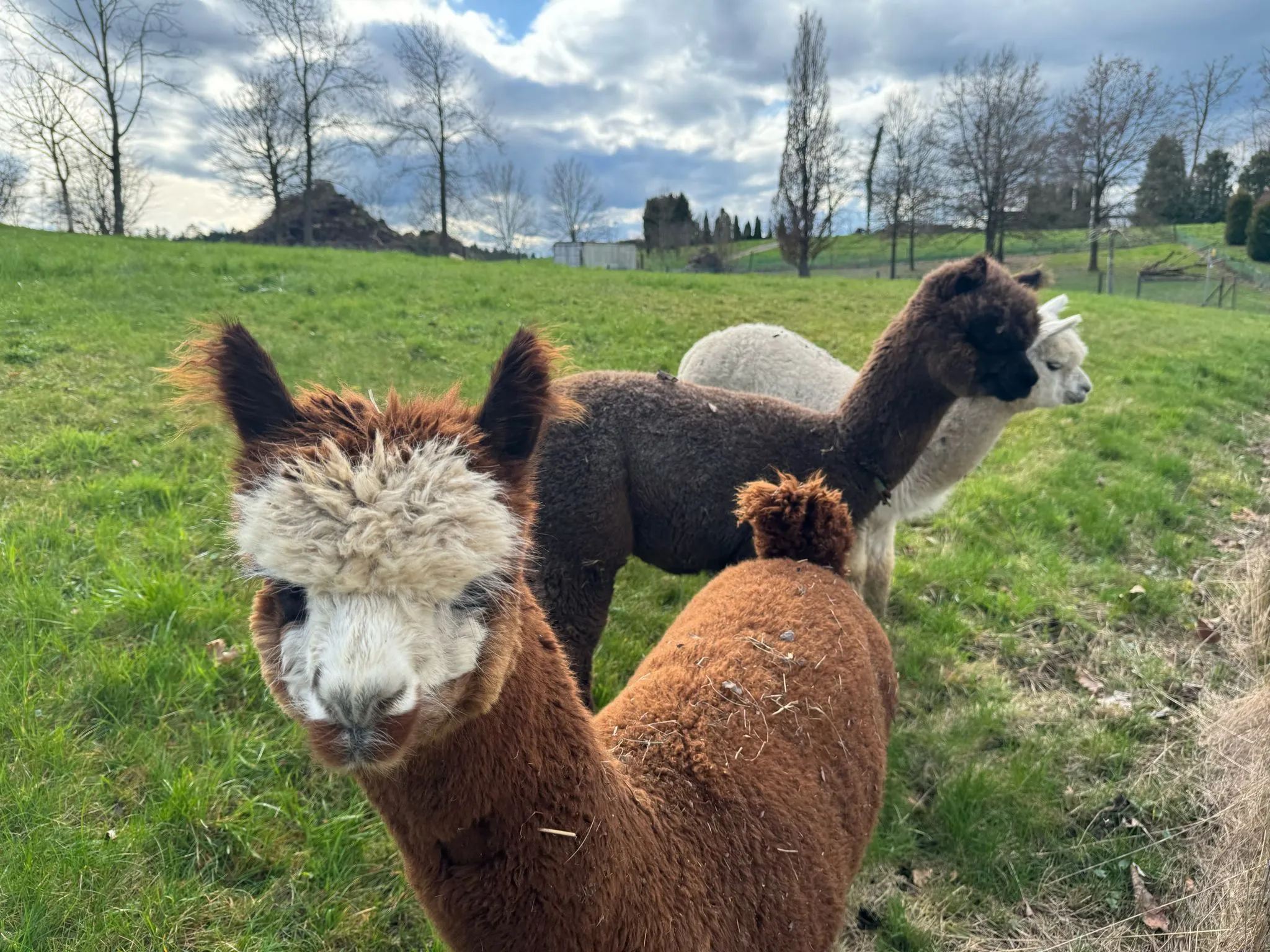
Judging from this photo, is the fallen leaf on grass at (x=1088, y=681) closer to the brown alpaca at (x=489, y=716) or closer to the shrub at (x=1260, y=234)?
the brown alpaca at (x=489, y=716)

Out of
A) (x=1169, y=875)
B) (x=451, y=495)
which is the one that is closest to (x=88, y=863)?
(x=451, y=495)

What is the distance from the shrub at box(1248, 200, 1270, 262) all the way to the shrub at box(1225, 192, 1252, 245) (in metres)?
3.28

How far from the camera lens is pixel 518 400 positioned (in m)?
1.41

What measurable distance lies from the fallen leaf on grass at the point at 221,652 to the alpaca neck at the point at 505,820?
7.76 feet

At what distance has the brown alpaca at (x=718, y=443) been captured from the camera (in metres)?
3.21

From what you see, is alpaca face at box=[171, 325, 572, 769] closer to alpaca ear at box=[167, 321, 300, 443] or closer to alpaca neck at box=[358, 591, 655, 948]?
alpaca ear at box=[167, 321, 300, 443]

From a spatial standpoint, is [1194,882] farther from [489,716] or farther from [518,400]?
[518,400]

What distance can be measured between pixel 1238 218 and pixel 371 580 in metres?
48.4

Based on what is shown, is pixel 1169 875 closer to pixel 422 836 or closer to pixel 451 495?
pixel 422 836

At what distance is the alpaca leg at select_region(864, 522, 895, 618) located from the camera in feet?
14.1

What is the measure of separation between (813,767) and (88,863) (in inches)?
95.9

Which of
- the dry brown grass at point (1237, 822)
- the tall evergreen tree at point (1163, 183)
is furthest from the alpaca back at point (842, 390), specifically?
the tall evergreen tree at point (1163, 183)

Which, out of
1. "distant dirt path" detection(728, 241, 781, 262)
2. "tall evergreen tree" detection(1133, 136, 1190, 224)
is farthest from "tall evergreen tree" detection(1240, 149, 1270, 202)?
"distant dirt path" detection(728, 241, 781, 262)

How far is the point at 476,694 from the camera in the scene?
126 centimetres
